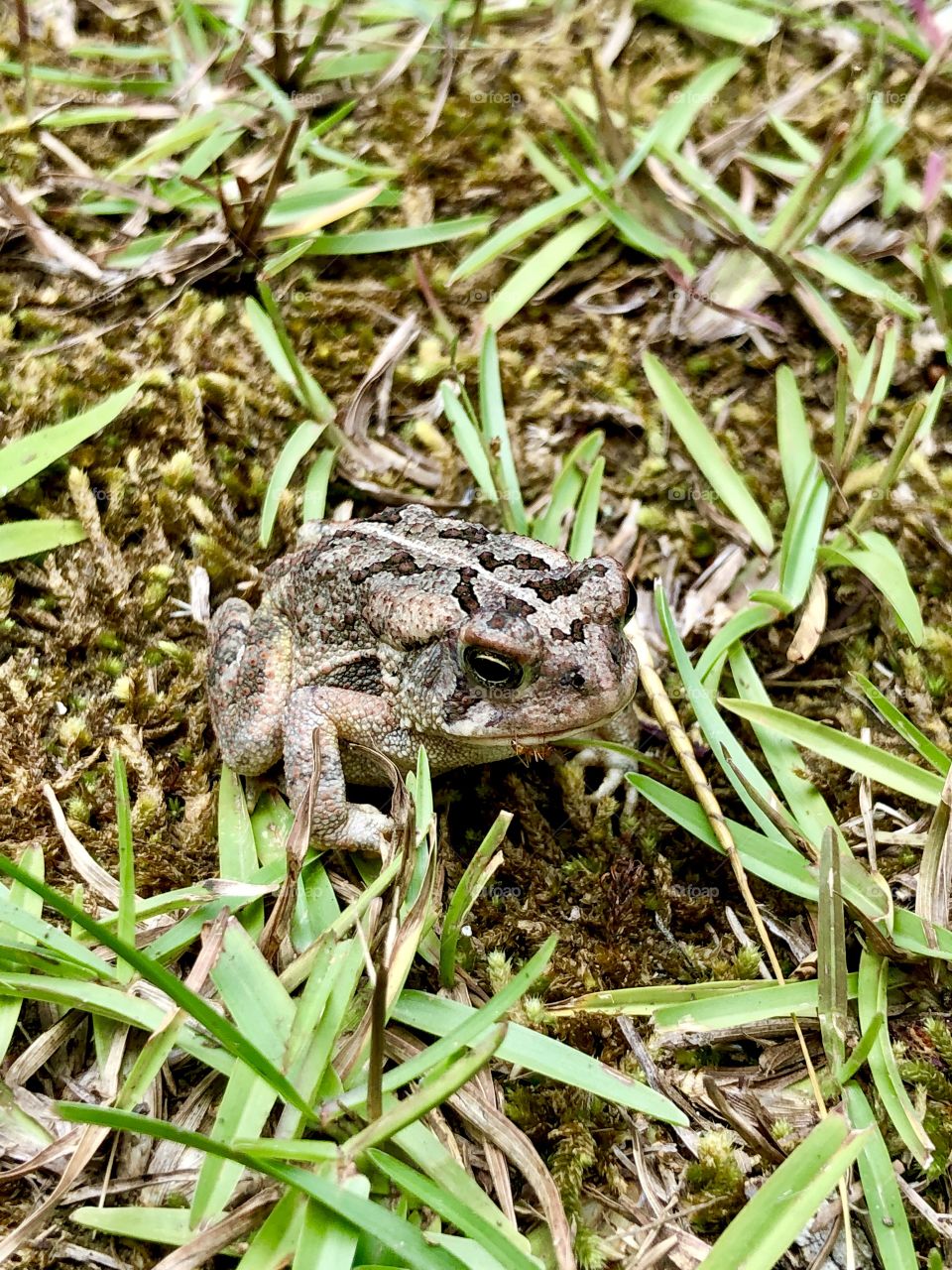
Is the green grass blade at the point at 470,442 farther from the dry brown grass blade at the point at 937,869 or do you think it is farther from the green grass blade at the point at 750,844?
the dry brown grass blade at the point at 937,869

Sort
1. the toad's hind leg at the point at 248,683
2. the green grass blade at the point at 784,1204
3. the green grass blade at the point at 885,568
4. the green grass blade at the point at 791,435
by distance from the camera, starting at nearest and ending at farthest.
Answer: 1. the green grass blade at the point at 784,1204
2. the toad's hind leg at the point at 248,683
3. the green grass blade at the point at 885,568
4. the green grass blade at the point at 791,435

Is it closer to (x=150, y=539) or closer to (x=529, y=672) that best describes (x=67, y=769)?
(x=150, y=539)

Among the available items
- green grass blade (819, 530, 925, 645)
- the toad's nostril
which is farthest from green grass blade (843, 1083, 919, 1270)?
green grass blade (819, 530, 925, 645)

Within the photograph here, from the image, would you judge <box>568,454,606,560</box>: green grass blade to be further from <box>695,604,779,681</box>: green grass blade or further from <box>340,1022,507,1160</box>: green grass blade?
<box>340,1022,507,1160</box>: green grass blade

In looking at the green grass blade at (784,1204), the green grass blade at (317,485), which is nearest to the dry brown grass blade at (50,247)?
the green grass blade at (317,485)

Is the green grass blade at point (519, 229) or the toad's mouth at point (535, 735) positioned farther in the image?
the green grass blade at point (519, 229)

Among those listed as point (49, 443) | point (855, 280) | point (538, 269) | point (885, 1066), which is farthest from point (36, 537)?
point (855, 280)

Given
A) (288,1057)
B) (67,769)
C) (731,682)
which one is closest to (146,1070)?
(288,1057)
